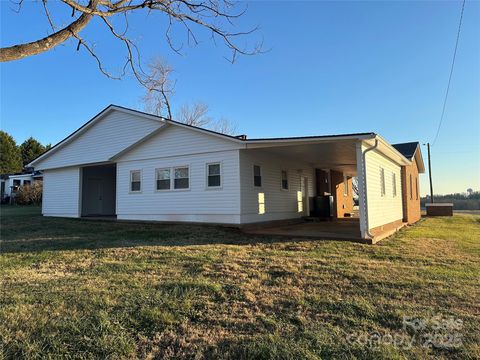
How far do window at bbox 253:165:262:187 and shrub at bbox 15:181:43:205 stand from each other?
985 inches

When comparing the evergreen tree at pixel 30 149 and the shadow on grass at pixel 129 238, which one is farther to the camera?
the evergreen tree at pixel 30 149

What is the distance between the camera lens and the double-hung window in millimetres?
14653

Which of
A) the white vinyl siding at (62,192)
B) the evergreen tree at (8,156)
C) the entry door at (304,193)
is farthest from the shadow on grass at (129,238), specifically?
the evergreen tree at (8,156)

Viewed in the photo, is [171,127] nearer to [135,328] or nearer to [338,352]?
[135,328]

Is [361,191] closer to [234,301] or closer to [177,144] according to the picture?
[234,301]

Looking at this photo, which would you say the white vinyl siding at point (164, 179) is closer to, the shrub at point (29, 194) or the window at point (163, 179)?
the window at point (163, 179)

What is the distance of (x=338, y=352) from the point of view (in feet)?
11.7

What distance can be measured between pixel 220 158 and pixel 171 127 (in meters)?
2.81

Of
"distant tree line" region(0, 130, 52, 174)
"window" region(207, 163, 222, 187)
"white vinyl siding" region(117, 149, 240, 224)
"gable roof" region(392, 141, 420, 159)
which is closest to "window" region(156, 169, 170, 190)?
"white vinyl siding" region(117, 149, 240, 224)

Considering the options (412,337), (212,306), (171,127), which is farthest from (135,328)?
(171,127)

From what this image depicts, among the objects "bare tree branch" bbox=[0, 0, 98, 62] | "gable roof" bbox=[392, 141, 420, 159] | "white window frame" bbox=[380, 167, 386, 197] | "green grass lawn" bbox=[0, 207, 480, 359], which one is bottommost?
"green grass lawn" bbox=[0, 207, 480, 359]

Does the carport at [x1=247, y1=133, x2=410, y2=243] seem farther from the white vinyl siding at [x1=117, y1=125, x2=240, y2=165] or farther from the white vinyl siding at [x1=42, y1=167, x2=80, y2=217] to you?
the white vinyl siding at [x1=42, y1=167, x2=80, y2=217]

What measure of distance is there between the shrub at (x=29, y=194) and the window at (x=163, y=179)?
2146cm

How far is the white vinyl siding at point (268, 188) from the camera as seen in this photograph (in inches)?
503
